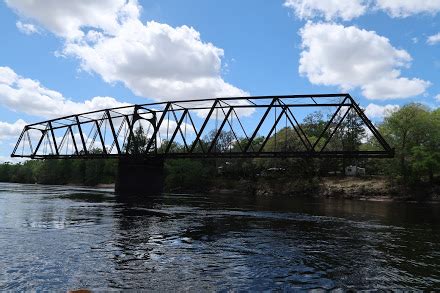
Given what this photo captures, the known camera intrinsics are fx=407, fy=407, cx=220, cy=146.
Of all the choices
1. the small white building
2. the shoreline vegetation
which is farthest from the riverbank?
the small white building

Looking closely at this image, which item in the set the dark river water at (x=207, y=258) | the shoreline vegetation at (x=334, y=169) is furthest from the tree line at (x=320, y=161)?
the dark river water at (x=207, y=258)

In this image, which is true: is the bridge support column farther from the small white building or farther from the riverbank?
the small white building

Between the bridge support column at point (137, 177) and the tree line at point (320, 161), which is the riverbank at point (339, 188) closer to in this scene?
the tree line at point (320, 161)

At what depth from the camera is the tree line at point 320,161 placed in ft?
272

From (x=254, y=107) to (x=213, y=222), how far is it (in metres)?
25.5

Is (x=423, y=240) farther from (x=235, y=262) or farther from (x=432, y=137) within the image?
(x=432, y=137)

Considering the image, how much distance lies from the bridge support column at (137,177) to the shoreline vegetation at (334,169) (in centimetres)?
295

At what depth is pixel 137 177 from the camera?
74688mm

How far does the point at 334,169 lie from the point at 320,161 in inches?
276

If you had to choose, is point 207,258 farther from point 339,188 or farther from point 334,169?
point 334,169

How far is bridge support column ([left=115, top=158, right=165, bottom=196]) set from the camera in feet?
244

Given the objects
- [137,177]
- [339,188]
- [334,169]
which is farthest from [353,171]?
[137,177]

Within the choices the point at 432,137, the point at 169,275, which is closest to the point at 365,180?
the point at 432,137

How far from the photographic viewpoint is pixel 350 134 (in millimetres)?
115125
